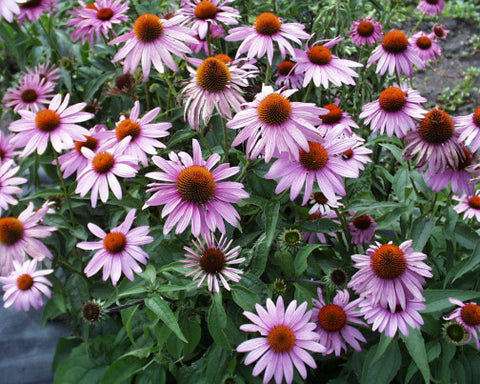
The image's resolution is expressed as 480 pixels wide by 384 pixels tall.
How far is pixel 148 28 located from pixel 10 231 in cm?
68

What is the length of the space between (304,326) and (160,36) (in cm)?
86

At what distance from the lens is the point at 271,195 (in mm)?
1414

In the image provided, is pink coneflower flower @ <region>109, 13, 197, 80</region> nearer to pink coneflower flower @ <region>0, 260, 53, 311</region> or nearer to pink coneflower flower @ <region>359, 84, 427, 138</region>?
pink coneflower flower @ <region>359, 84, 427, 138</region>

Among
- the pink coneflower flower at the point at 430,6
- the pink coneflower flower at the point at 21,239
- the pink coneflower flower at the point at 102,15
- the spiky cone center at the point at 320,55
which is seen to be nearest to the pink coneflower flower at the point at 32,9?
the pink coneflower flower at the point at 102,15

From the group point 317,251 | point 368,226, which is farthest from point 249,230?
point 368,226

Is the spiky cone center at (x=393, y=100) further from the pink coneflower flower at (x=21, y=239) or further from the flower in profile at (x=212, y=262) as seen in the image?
the pink coneflower flower at (x=21, y=239)

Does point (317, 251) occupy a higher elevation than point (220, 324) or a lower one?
higher

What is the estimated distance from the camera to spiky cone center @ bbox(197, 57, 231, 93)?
1235 millimetres

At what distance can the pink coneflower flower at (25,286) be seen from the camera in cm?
146

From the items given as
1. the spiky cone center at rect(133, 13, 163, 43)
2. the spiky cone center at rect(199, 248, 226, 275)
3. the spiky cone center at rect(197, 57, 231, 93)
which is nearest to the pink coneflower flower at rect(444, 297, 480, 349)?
the spiky cone center at rect(199, 248, 226, 275)

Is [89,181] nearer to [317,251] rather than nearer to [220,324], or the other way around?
[220,324]

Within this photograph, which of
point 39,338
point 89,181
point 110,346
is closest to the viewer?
Answer: point 89,181

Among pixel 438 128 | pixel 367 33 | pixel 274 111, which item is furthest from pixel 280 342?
pixel 367 33

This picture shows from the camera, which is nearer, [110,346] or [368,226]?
[368,226]
